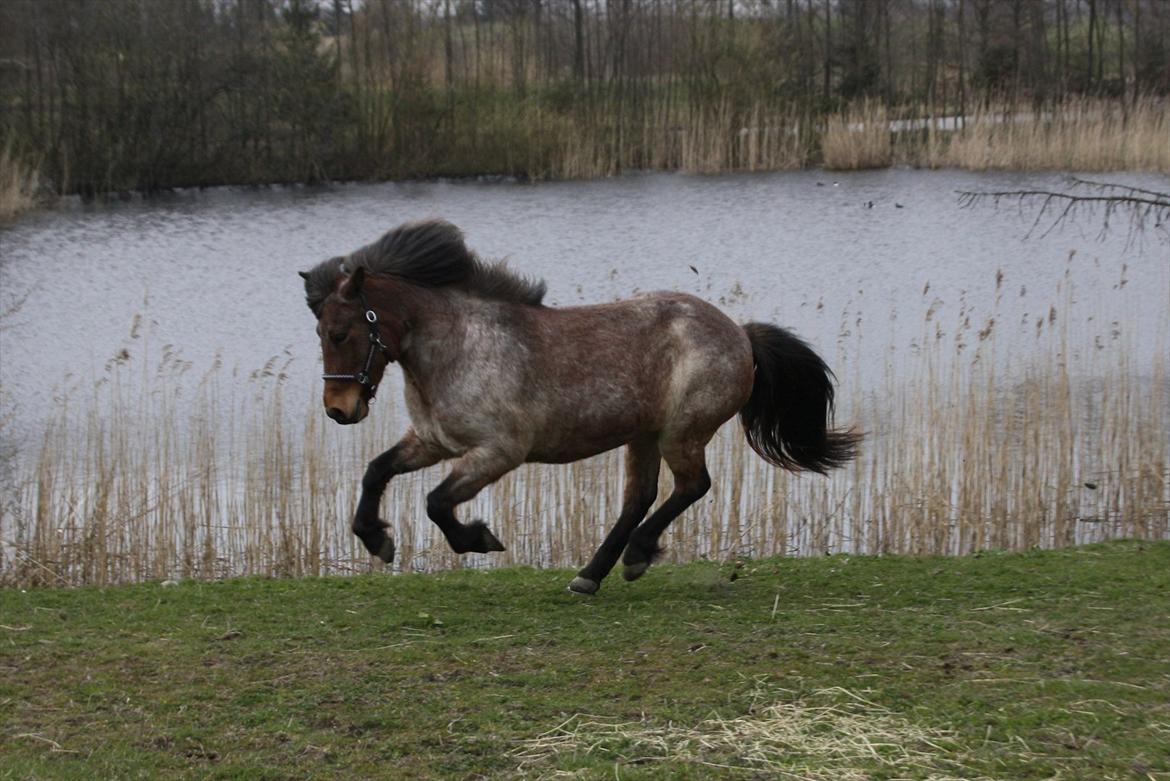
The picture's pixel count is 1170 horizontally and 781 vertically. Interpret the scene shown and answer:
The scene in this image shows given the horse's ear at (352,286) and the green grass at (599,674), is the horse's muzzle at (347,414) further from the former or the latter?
the green grass at (599,674)

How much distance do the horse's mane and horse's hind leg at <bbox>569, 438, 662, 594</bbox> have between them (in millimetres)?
915

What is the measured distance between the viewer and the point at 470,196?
87.7ft

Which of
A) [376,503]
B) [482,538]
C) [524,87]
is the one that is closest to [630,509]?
[482,538]

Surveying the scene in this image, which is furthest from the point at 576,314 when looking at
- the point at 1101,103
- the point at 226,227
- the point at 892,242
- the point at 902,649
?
the point at 1101,103

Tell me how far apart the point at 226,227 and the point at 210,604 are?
18242 millimetres

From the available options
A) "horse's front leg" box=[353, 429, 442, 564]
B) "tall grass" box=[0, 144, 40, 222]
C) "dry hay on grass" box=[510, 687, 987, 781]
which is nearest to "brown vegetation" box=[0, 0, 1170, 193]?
"tall grass" box=[0, 144, 40, 222]

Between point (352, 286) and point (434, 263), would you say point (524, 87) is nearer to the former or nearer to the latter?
point (434, 263)

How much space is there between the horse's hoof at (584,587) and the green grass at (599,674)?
0.26ft

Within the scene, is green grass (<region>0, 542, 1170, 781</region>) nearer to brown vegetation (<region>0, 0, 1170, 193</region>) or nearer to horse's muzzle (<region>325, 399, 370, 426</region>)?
horse's muzzle (<region>325, 399, 370, 426</region>)

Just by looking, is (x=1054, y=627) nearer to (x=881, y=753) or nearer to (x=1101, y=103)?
(x=881, y=753)

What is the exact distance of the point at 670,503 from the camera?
6.52 meters

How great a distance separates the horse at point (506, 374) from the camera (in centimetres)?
599

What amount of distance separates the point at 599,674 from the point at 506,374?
1.52 meters

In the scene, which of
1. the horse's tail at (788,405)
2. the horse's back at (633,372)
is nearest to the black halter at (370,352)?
the horse's back at (633,372)
